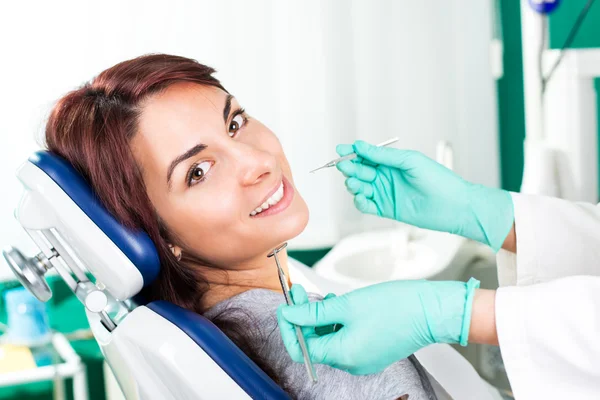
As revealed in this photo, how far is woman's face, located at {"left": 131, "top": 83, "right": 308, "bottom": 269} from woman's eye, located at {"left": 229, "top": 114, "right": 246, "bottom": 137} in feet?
0.11

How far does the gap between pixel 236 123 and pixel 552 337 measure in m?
0.73

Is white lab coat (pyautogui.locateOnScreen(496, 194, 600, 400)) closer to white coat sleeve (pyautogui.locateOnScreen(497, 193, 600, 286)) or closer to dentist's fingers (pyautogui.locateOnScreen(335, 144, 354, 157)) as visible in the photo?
white coat sleeve (pyautogui.locateOnScreen(497, 193, 600, 286))

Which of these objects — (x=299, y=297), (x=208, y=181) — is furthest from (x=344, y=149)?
(x=299, y=297)

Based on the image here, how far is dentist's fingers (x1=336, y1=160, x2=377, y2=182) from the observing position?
1392 mm

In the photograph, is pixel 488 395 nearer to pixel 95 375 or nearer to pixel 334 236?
pixel 334 236

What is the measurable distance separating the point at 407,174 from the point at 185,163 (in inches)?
20.2

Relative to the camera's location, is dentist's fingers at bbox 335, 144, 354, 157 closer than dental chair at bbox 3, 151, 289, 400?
No

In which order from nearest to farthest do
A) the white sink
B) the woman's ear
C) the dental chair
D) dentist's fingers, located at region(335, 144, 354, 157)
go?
the dental chair
the woman's ear
dentist's fingers, located at region(335, 144, 354, 157)
the white sink

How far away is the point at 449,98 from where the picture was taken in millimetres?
2670

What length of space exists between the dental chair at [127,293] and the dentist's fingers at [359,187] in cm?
52

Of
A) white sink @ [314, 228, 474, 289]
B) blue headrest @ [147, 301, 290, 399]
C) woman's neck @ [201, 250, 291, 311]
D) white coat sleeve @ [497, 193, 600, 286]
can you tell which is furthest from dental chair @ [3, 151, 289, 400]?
white sink @ [314, 228, 474, 289]

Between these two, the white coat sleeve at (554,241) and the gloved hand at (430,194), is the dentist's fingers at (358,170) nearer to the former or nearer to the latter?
the gloved hand at (430,194)

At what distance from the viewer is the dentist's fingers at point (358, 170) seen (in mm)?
1392

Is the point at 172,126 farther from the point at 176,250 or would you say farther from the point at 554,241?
the point at 554,241
